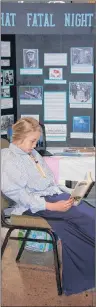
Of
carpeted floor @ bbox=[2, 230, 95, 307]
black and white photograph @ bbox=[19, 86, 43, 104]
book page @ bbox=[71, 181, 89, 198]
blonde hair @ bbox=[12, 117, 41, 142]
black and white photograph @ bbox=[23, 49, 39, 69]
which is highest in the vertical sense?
black and white photograph @ bbox=[23, 49, 39, 69]

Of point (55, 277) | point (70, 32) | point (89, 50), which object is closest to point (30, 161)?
point (55, 277)

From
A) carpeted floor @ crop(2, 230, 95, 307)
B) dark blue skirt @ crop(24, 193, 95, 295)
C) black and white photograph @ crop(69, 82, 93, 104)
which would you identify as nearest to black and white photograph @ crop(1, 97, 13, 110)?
black and white photograph @ crop(69, 82, 93, 104)

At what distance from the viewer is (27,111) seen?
14.3 feet

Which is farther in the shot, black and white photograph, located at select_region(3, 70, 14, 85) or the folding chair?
black and white photograph, located at select_region(3, 70, 14, 85)

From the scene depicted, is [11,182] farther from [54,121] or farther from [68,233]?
[54,121]

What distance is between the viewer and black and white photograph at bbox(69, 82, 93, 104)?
13.9ft

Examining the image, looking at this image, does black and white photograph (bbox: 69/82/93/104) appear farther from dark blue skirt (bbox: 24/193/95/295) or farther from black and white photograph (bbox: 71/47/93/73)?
dark blue skirt (bbox: 24/193/95/295)

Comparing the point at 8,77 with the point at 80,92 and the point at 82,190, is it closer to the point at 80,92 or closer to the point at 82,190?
the point at 80,92

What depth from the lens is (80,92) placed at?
4.30 metres

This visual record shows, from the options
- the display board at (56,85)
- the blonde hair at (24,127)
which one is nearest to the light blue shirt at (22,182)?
the blonde hair at (24,127)

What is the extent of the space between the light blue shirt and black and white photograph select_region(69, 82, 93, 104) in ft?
5.55

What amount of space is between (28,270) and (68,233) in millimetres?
483

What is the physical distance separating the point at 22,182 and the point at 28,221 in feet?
0.70

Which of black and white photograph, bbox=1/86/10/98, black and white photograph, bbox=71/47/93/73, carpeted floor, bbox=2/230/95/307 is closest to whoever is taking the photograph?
carpeted floor, bbox=2/230/95/307
